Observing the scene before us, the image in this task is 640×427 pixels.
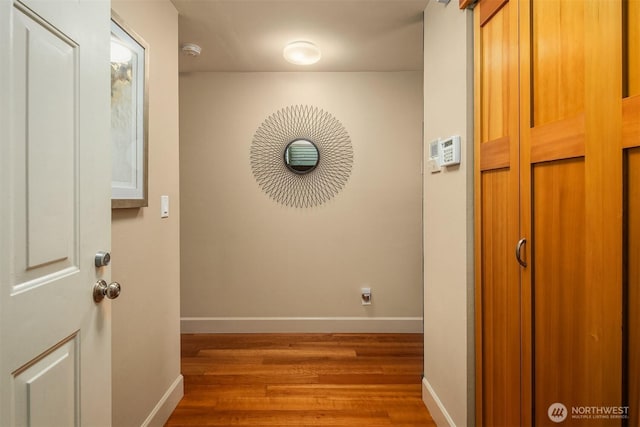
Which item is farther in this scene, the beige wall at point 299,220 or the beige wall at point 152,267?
the beige wall at point 299,220

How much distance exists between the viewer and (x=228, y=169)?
318cm

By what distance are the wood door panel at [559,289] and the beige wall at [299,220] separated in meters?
2.12

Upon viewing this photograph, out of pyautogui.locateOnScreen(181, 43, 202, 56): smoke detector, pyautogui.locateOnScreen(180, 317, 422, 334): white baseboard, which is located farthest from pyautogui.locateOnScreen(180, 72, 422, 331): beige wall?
pyautogui.locateOnScreen(181, 43, 202, 56): smoke detector

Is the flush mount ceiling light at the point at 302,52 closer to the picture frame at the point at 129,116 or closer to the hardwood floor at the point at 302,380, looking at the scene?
the picture frame at the point at 129,116

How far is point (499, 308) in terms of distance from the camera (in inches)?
51.9

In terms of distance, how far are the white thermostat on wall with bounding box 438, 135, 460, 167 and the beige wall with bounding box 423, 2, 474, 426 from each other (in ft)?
0.11

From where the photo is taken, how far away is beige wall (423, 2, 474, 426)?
1.52 m

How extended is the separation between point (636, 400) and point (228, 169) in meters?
2.97

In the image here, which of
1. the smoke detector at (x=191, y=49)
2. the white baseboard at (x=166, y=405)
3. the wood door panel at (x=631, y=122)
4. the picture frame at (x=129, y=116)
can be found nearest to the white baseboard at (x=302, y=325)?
the white baseboard at (x=166, y=405)

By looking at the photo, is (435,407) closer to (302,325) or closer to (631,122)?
(302,325)

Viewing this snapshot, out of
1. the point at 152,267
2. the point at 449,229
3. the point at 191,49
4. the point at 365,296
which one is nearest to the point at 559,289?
the point at 449,229

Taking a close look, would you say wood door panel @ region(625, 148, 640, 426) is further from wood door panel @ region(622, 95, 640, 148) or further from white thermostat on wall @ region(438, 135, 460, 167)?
white thermostat on wall @ region(438, 135, 460, 167)

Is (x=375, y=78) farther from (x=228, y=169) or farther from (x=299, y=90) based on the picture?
(x=228, y=169)

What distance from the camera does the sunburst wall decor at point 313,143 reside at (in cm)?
313
